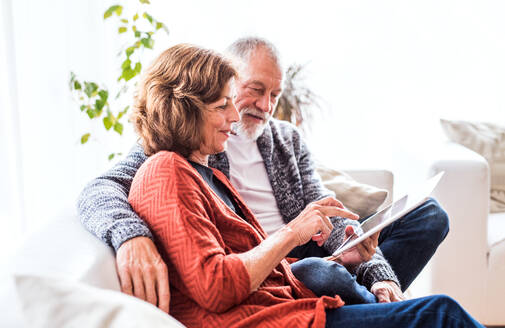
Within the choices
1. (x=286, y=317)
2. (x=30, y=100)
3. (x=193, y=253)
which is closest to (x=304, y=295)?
(x=286, y=317)

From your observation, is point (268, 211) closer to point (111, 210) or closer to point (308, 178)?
point (308, 178)

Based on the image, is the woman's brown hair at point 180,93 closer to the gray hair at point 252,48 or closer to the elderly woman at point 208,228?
the elderly woman at point 208,228

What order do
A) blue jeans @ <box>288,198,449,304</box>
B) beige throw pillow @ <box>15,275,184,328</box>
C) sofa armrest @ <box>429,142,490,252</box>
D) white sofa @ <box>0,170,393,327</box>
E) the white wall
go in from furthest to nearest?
the white wall
sofa armrest @ <box>429,142,490,252</box>
blue jeans @ <box>288,198,449,304</box>
white sofa @ <box>0,170,393,327</box>
beige throw pillow @ <box>15,275,184,328</box>

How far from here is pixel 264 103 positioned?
1757mm

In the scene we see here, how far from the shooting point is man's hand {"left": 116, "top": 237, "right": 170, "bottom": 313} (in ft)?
3.31

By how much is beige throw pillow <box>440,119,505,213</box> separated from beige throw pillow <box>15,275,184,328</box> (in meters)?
2.11

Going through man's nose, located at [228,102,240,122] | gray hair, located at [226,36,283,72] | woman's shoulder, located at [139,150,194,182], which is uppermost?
gray hair, located at [226,36,283,72]

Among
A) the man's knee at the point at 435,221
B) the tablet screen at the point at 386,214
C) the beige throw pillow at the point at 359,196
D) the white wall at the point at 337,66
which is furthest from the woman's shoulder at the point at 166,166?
the white wall at the point at 337,66

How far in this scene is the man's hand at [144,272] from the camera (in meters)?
1.01

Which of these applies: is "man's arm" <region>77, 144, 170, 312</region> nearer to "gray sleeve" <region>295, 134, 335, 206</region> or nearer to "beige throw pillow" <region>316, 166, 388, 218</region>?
"gray sleeve" <region>295, 134, 335, 206</region>

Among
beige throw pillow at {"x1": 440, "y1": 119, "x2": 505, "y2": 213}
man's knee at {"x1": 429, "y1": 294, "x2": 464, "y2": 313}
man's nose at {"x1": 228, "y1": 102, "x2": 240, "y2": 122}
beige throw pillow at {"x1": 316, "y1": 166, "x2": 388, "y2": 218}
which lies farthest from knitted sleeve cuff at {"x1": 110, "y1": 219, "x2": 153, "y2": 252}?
beige throw pillow at {"x1": 440, "y1": 119, "x2": 505, "y2": 213}

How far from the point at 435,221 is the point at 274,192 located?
0.51 m

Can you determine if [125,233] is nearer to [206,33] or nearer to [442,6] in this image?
[206,33]

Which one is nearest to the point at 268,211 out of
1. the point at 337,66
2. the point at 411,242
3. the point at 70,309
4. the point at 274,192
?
the point at 274,192
